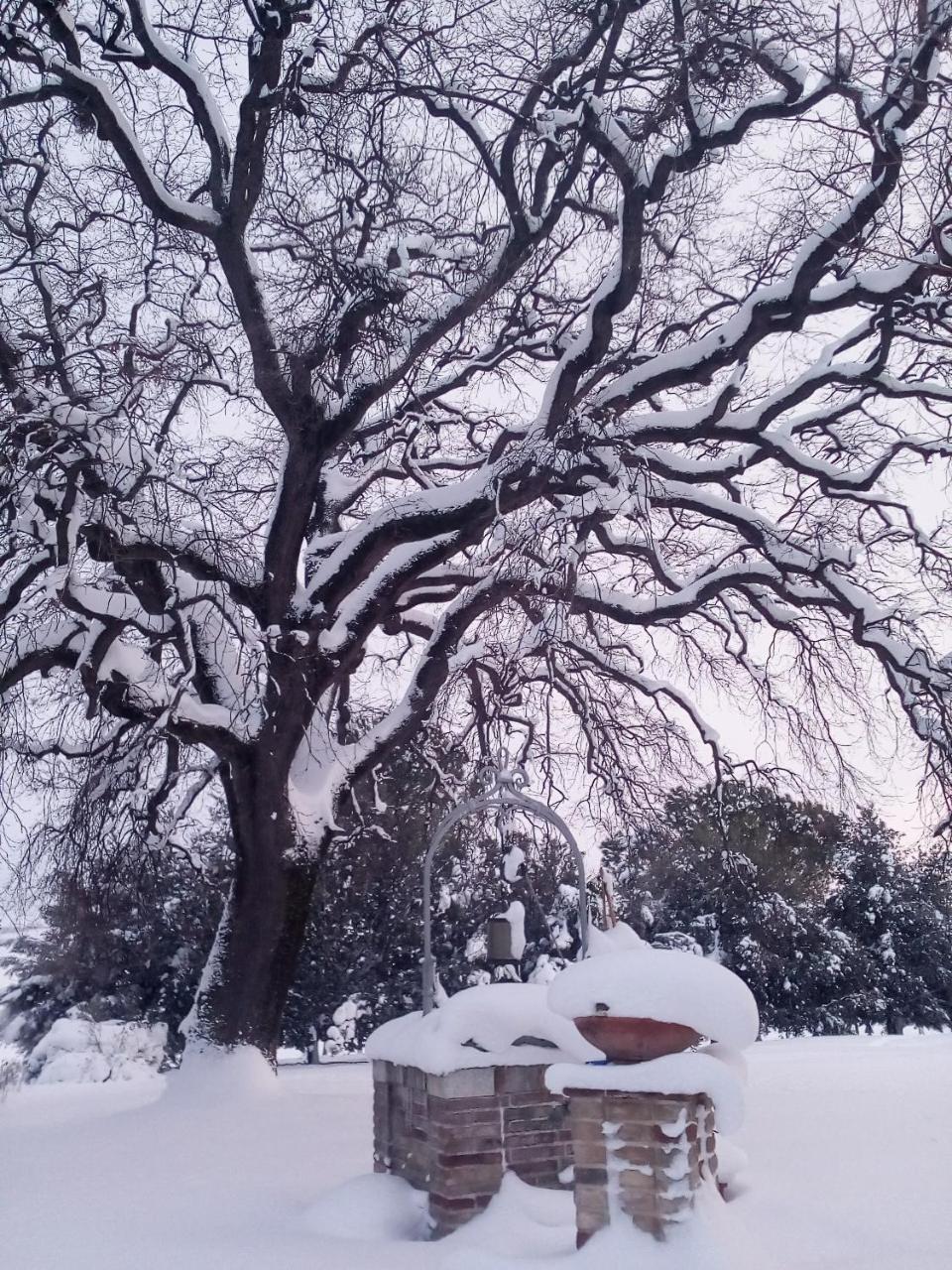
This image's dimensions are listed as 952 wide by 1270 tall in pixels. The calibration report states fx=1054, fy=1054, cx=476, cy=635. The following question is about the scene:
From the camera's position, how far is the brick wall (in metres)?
4.22

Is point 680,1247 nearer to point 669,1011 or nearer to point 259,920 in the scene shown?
point 669,1011

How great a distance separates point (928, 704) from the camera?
727 centimetres

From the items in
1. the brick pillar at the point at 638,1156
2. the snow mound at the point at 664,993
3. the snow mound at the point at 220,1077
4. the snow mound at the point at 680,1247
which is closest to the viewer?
the snow mound at the point at 680,1247

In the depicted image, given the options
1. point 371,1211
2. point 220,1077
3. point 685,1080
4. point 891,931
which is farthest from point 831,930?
point 685,1080

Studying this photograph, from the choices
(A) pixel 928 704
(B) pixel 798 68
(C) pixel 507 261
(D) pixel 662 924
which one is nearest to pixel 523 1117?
(A) pixel 928 704

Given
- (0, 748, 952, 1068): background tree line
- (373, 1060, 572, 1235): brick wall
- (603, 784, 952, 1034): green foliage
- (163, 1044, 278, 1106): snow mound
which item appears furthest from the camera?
(603, 784, 952, 1034): green foliage

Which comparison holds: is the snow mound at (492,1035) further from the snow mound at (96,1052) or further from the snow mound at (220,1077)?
the snow mound at (96,1052)

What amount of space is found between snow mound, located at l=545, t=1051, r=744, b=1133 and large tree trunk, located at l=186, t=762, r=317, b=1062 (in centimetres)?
408

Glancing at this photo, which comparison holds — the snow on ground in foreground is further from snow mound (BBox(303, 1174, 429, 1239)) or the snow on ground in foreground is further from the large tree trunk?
the large tree trunk

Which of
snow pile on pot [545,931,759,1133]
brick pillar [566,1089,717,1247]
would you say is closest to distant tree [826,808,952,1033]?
snow pile on pot [545,931,759,1133]

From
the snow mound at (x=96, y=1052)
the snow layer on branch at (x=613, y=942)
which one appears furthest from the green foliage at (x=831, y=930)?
the snow layer on branch at (x=613, y=942)

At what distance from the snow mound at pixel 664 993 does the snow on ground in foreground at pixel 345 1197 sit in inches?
23.9

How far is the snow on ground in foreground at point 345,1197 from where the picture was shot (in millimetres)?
3771

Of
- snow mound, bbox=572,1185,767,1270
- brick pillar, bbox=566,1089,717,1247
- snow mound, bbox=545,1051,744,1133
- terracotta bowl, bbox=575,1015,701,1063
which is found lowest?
snow mound, bbox=572,1185,767,1270
